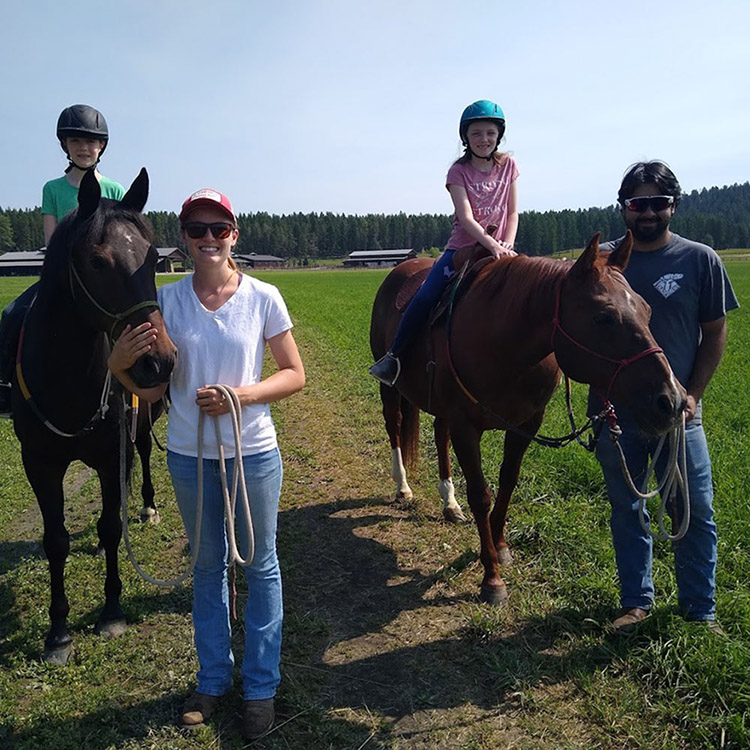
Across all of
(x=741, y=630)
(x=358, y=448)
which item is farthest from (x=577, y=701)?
(x=358, y=448)

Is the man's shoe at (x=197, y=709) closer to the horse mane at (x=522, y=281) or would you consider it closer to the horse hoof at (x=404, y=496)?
the horse mane at (x=522, y=281)

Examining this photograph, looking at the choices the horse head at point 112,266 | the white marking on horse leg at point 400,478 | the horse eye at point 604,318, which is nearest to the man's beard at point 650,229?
the horse eye at point 604,318

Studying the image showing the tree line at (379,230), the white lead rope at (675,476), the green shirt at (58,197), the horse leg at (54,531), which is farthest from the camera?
the tree line at (379,230)

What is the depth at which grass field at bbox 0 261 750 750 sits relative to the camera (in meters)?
2.79

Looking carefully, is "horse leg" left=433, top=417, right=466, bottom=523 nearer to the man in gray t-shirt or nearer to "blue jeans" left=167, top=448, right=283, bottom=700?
the man in gray t-shirt

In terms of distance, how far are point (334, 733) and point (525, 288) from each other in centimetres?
267

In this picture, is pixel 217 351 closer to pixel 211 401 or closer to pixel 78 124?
pixel 211 401

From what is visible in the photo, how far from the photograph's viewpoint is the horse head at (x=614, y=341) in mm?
2752

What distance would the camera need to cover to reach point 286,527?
5.20m

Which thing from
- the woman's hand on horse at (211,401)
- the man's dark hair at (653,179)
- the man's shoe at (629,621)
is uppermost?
the man's dark hair at (653,179)

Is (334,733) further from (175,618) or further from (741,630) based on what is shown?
(741,630)

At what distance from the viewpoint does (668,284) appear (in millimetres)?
3158

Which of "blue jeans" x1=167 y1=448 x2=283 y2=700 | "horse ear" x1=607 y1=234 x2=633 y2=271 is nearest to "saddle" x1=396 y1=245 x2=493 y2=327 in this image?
"horse ear" x1=607 y1=234 x2=633 y2=271

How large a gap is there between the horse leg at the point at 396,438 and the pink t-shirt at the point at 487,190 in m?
2.24
